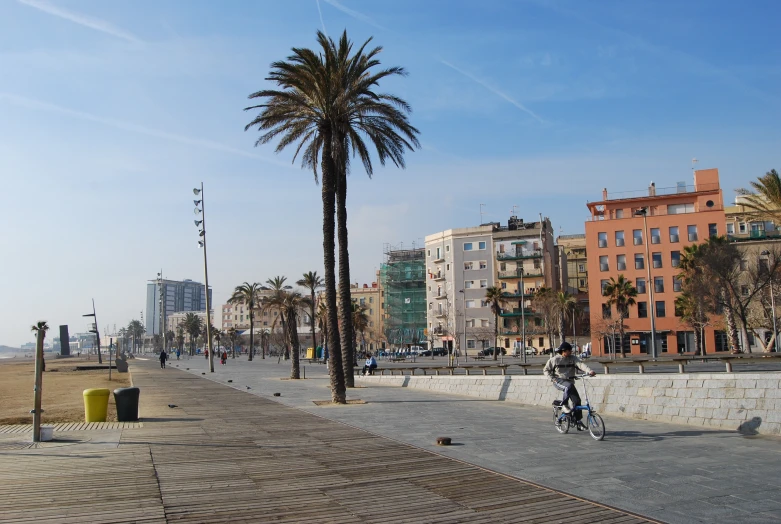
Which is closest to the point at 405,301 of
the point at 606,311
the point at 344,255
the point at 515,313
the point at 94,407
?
the point at 515,313

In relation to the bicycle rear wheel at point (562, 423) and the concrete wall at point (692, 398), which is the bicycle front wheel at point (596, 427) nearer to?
the bicycle rear wheel at point (562, 423)

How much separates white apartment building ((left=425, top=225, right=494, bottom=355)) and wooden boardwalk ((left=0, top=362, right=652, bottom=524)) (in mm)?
80461

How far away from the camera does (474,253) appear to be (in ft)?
316

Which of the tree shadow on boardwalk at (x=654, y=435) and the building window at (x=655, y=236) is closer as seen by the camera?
the tree shadow on boardwalk at (x=654, y=435)

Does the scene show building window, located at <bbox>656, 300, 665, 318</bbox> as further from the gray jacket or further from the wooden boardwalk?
the wooden boardwalk

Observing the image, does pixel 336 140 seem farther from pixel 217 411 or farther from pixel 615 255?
pixel 615 255

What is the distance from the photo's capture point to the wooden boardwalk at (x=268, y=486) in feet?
22.7

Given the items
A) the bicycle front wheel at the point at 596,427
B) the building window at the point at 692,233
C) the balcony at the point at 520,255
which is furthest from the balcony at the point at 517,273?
the bicycle front wheel at the point at 596,427

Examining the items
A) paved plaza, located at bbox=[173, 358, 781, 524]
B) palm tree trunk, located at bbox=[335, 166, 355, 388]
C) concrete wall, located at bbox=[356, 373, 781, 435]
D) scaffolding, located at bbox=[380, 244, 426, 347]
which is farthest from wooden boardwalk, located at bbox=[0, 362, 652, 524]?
scaffolding, located at bbox=[380, 244, 426, 347]

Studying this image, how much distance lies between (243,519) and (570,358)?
7.43 meters

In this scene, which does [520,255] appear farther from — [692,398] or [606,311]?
[692,398]

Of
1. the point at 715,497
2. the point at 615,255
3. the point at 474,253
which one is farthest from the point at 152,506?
the point at 474,253

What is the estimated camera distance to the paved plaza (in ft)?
23.7

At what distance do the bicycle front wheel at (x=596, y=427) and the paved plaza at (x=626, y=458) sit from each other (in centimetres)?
17
